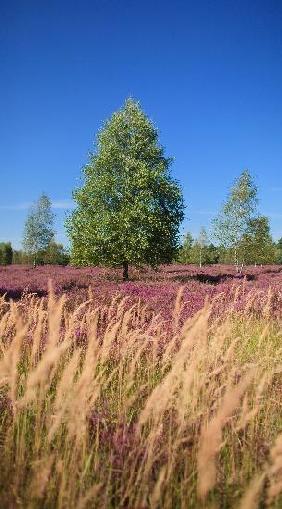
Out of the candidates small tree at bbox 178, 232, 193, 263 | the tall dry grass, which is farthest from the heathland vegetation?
small tree at bbox 178, 232, 193, 263

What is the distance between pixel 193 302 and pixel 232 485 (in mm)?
8900

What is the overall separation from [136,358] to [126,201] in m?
21.8

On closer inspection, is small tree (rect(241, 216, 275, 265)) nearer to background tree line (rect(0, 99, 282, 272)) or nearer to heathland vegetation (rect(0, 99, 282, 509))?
heathland vegetation (rect(0, 99, 282, 509))

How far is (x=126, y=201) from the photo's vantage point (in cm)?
2498

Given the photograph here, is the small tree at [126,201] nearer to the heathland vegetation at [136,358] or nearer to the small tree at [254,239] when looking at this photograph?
the heathland vegetation at [136,358]

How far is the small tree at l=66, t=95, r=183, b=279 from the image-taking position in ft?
80.9

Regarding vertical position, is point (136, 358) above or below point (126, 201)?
below

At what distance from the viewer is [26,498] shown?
245 centimetres

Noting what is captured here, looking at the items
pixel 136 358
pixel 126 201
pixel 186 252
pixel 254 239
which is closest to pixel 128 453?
pixel 136 358

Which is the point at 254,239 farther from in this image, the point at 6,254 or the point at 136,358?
the point at 6,254

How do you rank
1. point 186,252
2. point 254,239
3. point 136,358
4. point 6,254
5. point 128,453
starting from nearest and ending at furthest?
point 128,453, point 136,358, point 254,239, point 6,254, point 186,252

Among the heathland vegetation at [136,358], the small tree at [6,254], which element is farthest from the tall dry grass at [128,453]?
the small tree at [6,254]

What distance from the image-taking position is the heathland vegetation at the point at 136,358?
2660 millimetres

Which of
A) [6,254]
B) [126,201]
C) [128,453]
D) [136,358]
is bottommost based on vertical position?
[128,453]
